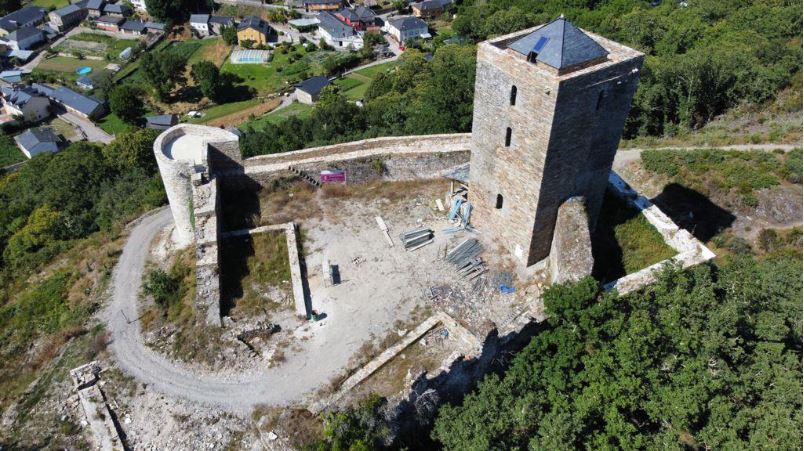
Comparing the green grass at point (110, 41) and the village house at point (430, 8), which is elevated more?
the village house at point (430, 8)

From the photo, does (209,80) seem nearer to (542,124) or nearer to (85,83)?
(85,83)

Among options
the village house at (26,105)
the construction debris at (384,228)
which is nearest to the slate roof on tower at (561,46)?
the construction debris at (384,228)

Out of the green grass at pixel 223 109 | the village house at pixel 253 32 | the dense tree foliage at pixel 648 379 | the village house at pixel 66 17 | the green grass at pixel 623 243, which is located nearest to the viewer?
the dense tree foliage at pixel 648 379

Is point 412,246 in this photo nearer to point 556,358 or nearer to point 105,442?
point 556,358

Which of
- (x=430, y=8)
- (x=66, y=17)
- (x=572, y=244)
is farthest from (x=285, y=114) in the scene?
(x=66, y=17)

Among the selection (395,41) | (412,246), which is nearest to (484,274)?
(412,246)

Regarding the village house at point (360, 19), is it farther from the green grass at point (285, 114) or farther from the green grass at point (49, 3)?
the green grass at point (49, 3)
